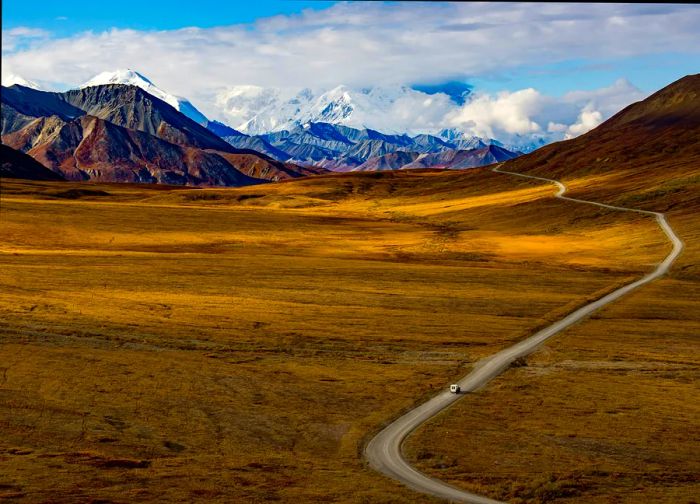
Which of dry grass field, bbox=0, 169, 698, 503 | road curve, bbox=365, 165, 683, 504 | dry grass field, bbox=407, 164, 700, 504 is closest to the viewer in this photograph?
road curve, bbox=365, 165, 683, 504

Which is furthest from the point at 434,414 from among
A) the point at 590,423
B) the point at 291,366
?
the point at 291,366

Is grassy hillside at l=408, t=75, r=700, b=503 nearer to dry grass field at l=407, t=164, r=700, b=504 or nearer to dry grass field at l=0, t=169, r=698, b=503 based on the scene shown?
dry grass field at l=407, t=164, r=700, b=504

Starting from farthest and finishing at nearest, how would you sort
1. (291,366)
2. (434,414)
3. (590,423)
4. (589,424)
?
(291,366) → (434,414) → (590,423) → (589,424)

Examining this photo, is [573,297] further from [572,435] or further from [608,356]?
[572,435]

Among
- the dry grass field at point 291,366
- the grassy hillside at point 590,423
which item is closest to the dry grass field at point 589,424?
the grassy hillside at point 590,423

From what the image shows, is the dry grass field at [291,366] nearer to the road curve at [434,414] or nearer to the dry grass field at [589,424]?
the dry grass field at [589,424]

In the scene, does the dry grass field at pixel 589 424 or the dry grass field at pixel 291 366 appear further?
the dry grass field at pixel 291 366

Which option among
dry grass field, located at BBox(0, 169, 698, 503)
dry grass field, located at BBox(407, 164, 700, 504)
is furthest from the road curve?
dry grass field, located at BBox(0, 169, 698, 503)

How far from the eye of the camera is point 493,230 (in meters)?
185

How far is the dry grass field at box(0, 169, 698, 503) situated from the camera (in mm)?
46438

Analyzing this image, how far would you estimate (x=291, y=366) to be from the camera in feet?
239

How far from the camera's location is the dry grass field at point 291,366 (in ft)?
152

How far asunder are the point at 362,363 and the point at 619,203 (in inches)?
5353

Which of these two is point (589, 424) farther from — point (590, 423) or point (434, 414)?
point (434, 414)
